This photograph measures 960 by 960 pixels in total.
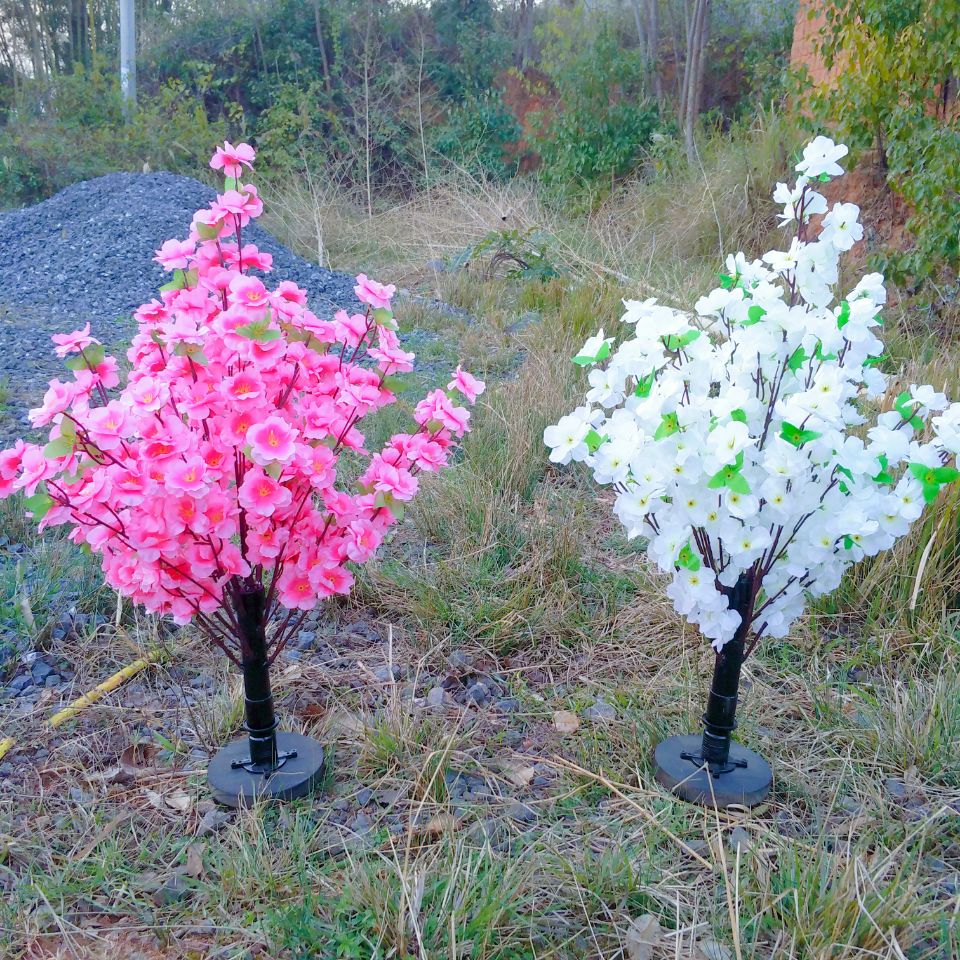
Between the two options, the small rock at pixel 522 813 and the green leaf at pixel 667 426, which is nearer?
the green leaf at pixel 667 426

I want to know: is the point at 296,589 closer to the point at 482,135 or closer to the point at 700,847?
the point at 700,847

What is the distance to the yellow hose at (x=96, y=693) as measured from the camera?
79.8 inches

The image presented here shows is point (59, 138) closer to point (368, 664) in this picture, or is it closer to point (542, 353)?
point (542, 353)

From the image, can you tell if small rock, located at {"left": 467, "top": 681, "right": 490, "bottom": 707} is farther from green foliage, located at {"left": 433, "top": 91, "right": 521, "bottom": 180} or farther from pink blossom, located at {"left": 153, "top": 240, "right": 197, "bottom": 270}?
green foliage, located at {"left": 433, "top": 91, "right": 521, "bottom": 180}

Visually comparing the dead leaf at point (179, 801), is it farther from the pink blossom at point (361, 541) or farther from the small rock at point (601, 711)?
the small rock at point (601, 711)

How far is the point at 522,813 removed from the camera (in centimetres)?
181

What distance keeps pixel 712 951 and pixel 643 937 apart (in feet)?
0.35

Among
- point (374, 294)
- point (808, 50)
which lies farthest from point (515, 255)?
point (374, 294)

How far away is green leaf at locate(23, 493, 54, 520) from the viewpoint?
147 cm

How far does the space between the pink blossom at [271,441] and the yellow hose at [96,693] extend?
40.3 inches

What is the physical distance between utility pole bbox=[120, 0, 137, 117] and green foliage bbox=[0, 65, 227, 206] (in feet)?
0.33

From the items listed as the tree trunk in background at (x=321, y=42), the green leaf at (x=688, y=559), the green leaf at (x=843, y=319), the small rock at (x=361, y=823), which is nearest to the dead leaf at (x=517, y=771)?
the small rock at (x=361, y=823)

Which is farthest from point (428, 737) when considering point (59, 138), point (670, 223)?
point (59, 138)

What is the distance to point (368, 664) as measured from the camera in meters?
2.35
